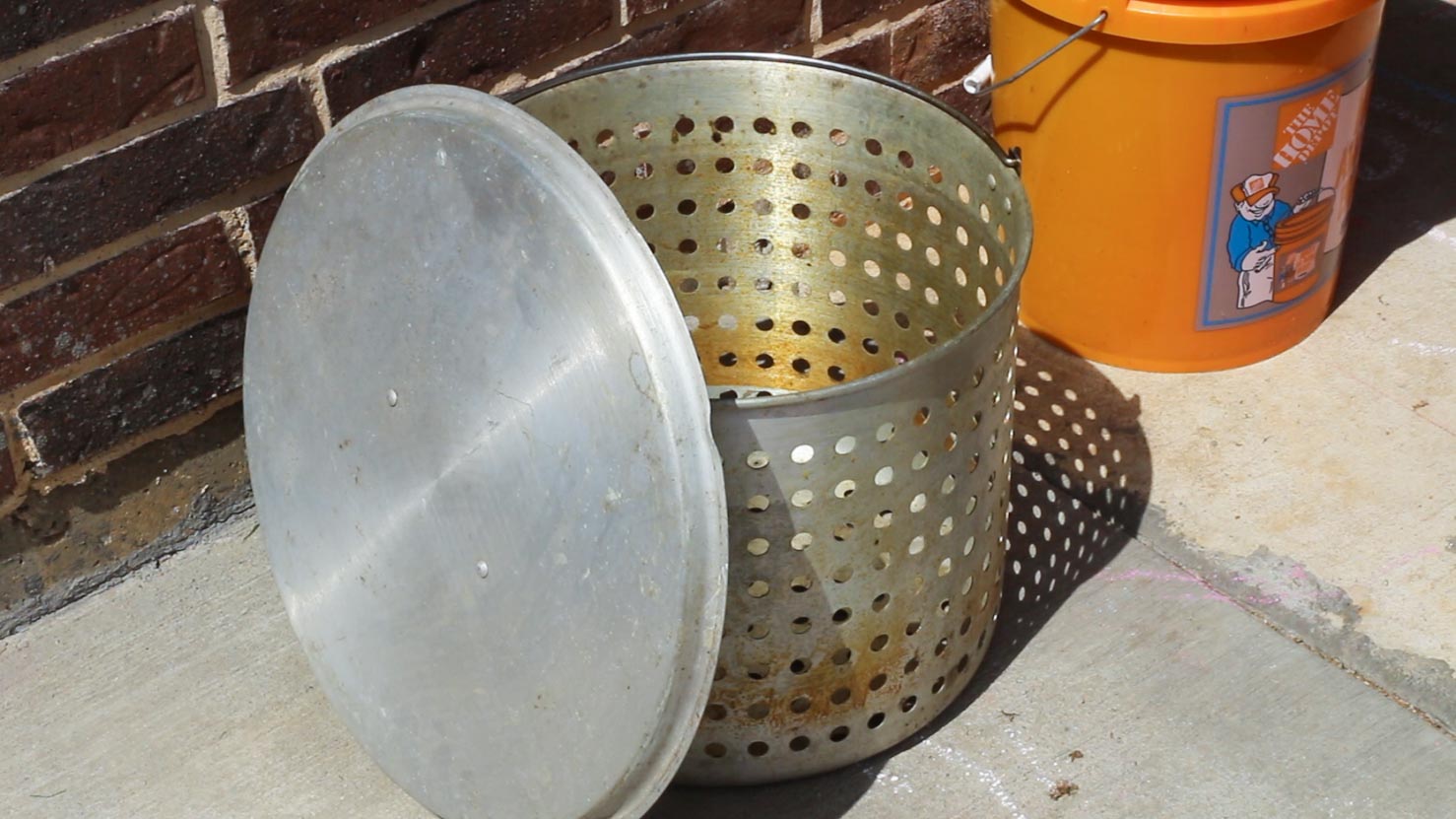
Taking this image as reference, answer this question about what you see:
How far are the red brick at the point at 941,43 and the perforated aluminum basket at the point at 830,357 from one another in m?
0.45

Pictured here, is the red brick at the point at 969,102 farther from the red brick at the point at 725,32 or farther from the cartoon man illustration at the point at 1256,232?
the cartoon man illustration at the point at 1256,232

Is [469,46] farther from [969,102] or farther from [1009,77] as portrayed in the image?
[969,102]

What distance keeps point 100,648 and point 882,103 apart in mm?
1166

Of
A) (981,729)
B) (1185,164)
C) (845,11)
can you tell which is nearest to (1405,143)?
(1185,164)

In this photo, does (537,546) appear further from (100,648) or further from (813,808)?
(100,648)

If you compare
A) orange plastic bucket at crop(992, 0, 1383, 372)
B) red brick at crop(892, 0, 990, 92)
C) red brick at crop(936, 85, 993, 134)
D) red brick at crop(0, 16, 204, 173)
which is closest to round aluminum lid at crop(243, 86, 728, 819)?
red brick at crop(0, 16, 204, 173)

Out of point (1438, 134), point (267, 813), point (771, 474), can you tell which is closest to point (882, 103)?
point (771, 474)

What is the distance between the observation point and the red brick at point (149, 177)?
189 cm

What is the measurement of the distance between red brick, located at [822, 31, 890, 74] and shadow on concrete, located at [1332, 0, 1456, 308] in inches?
30.5

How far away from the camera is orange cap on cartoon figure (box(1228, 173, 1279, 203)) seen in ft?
7.33

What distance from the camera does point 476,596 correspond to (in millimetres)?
1669

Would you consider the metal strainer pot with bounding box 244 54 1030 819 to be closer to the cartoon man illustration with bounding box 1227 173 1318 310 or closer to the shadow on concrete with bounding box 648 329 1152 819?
the shadow on concrete with bounding box 648 329 1152 819

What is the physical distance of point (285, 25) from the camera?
1.95m

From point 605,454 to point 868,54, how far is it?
1184mm
